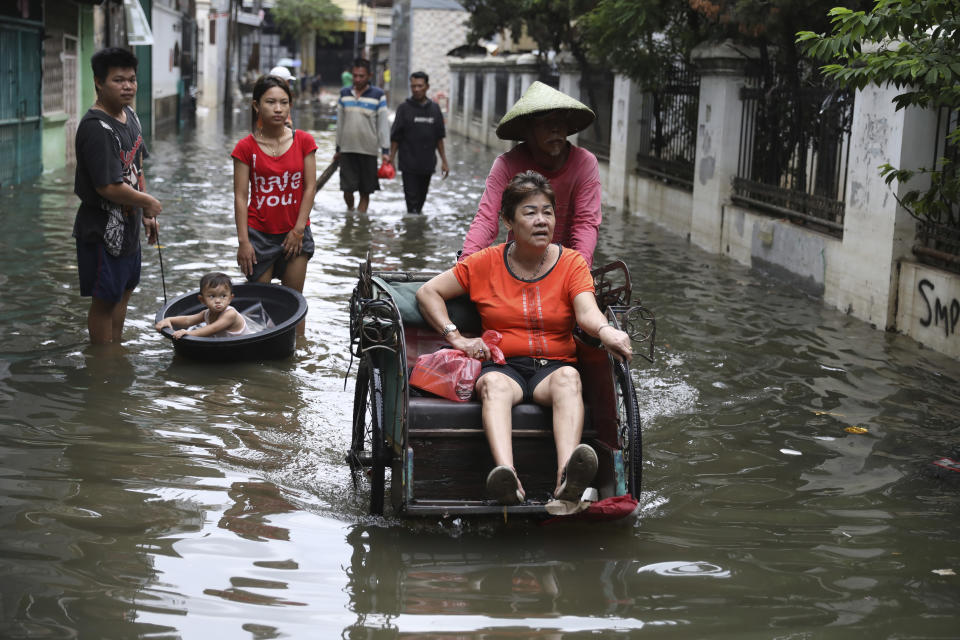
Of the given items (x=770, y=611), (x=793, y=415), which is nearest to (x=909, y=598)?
(x=770, y=611)

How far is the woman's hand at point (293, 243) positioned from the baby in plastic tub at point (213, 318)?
0.43 m

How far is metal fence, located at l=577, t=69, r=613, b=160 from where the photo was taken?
20.6 metres

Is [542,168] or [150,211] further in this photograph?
[150,211]

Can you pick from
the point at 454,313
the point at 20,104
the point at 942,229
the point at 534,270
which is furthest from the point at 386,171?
the point at 534,270

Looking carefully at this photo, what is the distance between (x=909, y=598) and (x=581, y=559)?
48.7 inches

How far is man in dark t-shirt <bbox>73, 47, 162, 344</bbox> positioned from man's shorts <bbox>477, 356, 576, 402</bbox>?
294 centimetres

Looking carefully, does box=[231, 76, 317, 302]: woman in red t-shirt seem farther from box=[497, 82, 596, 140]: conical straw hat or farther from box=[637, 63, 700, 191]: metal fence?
box=[637, 63, 700, 191]: metal fence

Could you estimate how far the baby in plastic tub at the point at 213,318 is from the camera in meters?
7.23

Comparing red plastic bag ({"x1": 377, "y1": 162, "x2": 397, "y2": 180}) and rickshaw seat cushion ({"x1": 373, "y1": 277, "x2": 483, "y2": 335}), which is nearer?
rickshaw seat cushion ({"x1": 373, "y1": 277, "x2": 483, "y2": 335})

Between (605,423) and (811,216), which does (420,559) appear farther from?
(811,216)

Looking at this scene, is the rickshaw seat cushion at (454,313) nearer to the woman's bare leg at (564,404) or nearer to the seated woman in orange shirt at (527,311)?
the seated woman in orange shirt at (527,311)

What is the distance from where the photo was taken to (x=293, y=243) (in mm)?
7562

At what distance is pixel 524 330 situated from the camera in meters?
5.23

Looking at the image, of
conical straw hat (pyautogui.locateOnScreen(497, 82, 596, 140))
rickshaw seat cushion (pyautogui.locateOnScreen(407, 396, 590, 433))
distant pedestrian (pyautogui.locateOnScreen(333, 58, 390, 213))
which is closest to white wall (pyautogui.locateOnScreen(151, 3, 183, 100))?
distant pedestrian (pyautogui.locateOnScreen(333, 58, 390, 213))
